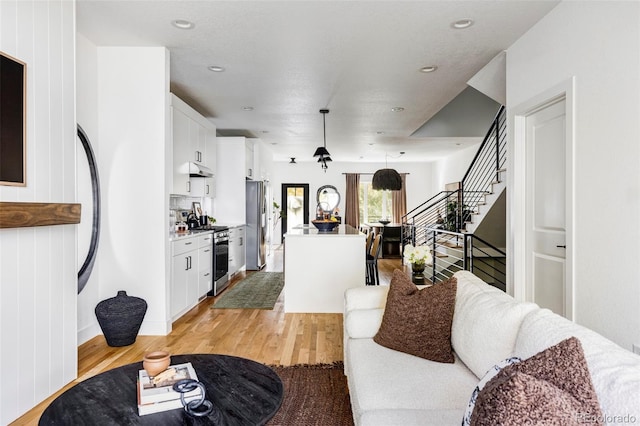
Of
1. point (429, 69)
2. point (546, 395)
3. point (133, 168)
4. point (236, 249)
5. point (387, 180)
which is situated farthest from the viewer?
point (387, 180)

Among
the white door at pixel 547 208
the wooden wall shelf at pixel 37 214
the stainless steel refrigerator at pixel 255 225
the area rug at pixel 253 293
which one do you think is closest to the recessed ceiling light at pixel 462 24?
the white door at pixel 547 208

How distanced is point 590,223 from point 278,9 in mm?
Result: 2652

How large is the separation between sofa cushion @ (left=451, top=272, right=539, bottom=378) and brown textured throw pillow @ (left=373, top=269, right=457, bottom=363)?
6 centimetres

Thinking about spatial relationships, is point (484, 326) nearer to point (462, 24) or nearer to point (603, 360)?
point (603, 360)

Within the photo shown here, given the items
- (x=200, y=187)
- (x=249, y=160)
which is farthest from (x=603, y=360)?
(x=249, y=160)

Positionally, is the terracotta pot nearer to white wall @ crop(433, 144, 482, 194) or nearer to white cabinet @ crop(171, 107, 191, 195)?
white cabinet @ crop(171, 107, 191, 195)

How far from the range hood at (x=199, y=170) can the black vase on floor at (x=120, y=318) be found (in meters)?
2.12

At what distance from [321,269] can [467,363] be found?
2.89 metres

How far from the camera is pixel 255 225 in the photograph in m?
7.49

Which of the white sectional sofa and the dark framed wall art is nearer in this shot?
the white sectional sofa

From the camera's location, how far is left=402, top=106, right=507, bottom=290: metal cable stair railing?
5.80 m

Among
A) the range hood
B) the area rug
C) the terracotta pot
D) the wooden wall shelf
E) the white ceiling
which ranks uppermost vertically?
the white ceiling

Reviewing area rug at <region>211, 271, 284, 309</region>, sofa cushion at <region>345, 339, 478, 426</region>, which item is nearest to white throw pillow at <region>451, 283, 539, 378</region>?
sofa cushion at <region>345, 339, 478, 426</region>

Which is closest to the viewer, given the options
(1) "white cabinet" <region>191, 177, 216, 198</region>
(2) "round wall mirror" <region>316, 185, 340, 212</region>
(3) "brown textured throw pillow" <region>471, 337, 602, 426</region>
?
(3) "brown textured throw pillow" <region>471, 337, 602, 426</region>
